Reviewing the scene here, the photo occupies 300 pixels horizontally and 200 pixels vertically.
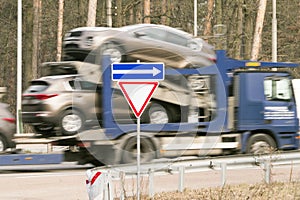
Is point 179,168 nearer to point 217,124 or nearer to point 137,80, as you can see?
point 137,80

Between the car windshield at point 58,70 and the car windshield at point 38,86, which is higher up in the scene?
the car windshield at point 58,70

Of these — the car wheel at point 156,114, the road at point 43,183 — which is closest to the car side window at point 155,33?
the car wheel at point 156,114

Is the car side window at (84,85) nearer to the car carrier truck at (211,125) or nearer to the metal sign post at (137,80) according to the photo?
the car carrier truck at (211,125)

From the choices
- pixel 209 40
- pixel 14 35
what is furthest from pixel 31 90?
pixel 14 35

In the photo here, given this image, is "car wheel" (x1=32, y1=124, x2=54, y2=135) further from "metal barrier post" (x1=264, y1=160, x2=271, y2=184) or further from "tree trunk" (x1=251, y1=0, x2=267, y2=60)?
"tree trunk" (x1=251, y1=0, x2=267, y2=60)

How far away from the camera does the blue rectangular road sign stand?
12.5 metres

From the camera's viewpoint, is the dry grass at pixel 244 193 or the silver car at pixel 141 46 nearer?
the dry grass at pixel 244 193

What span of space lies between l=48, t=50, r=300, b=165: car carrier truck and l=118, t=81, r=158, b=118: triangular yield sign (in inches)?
244

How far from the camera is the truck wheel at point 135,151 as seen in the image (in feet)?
62.4

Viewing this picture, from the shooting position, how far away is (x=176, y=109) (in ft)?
63.9

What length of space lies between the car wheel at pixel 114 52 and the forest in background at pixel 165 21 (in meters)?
18.6

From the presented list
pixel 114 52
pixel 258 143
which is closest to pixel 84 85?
pixel 114 52

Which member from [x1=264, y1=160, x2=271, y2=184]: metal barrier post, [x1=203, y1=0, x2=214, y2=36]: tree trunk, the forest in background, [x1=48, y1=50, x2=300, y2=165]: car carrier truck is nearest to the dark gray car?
[x1=48, y1=50, x2=300, y2=165]: car carrier truck

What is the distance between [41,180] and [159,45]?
4229 millimetres
